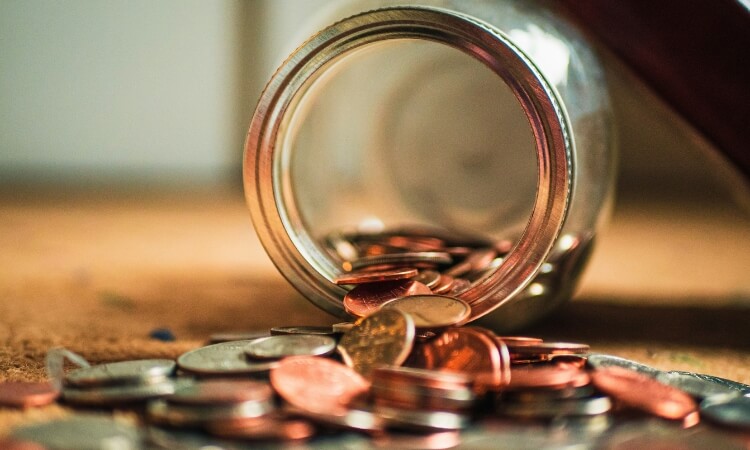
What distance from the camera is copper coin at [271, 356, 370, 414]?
23.4 inches

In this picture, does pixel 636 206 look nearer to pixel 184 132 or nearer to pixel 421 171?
pixel 421 171

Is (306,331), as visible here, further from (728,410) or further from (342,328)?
(728,410)

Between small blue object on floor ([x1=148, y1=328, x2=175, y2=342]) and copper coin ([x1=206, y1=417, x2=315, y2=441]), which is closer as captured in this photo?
copper coin ([x1=206, y1=417, x2=315, y2=441])

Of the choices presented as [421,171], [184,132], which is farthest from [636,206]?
[184,132]

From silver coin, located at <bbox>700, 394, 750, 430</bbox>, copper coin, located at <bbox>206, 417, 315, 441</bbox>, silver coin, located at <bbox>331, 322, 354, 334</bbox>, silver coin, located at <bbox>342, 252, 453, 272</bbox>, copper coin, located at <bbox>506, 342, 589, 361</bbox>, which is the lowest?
silver coin, located at <bbox>700, 394, 750, 430</bbox>

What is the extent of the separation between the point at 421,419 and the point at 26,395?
351 mm

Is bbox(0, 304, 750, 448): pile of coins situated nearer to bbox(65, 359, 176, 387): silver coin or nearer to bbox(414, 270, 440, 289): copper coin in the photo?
bbox(65, 359, 176, 387): silver coin

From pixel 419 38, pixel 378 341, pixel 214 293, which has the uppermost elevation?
pixel 419 38

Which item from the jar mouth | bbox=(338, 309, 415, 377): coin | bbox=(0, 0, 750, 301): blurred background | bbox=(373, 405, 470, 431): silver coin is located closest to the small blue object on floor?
the jar mouth

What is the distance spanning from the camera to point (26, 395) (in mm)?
646

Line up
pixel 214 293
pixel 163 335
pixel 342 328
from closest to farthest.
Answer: pixel 342 328, pixel 163 335, pixel 214 293

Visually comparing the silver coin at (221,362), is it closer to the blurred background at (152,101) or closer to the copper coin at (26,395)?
the copper coin at (26,395)

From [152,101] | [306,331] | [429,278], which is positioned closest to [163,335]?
[306,331]

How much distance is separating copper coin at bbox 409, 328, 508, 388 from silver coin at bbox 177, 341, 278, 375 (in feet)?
0.47
